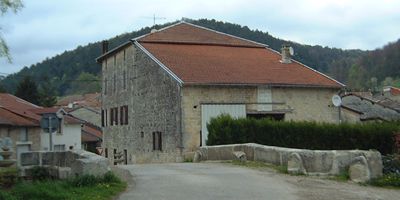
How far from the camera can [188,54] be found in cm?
3653

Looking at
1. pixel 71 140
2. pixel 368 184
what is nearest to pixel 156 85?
pixel 71 140

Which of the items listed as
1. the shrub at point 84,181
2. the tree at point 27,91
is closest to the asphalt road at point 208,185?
the shrub at point 84,181

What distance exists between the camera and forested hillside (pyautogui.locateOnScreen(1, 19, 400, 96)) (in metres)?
81.1

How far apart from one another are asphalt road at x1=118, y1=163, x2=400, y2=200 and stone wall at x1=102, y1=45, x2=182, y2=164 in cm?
1777

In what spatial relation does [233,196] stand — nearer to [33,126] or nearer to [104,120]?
[33,126]

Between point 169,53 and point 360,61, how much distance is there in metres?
66.5

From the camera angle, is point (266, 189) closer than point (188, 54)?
Yes

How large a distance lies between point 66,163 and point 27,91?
57.1 metres

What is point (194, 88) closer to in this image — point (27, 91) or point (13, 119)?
point (13, 119)

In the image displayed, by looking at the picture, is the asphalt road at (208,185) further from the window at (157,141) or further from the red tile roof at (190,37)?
the red tile roof at (190,37)

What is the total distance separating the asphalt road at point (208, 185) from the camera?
35.8 ft

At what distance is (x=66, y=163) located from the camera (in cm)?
1460

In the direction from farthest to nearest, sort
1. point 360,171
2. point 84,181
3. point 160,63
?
point 160,63 < point 360,171 < point 84,181

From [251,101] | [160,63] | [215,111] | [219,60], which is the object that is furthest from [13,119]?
[251,101]
